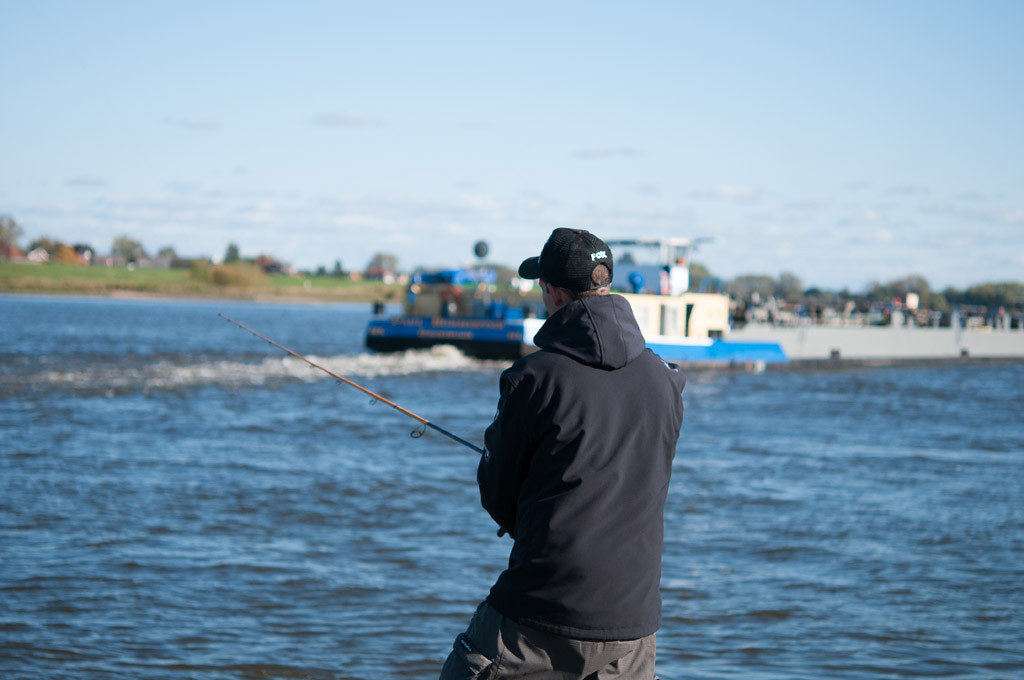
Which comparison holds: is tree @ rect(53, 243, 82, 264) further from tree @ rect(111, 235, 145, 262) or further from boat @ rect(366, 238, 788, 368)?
boat @ rect(366, 238, 788, 368)

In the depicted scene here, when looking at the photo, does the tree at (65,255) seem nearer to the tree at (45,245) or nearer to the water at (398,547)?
the tree at (45,245)

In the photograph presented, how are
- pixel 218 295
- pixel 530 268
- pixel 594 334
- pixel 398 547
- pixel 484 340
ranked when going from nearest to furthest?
pixel 594 334 → pixel 530 268 → pixel 398 547 → pixel 484 340 → pixel 218 295

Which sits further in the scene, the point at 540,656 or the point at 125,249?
the point at 125,249

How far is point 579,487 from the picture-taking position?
296cm

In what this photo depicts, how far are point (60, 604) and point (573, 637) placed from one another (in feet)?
17.4

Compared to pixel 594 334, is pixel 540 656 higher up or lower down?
lower down

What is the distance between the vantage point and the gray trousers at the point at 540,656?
118 inches

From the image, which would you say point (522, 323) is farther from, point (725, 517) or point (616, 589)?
point (616, 589)

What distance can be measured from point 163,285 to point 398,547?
132m

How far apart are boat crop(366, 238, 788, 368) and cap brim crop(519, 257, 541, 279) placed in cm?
2567

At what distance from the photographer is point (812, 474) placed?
44.8ft

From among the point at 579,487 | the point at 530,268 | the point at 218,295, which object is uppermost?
the point at 218,295

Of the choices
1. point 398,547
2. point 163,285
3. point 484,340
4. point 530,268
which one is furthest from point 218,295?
point 530,268

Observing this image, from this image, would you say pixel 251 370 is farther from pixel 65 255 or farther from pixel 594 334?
pixel 65 255
